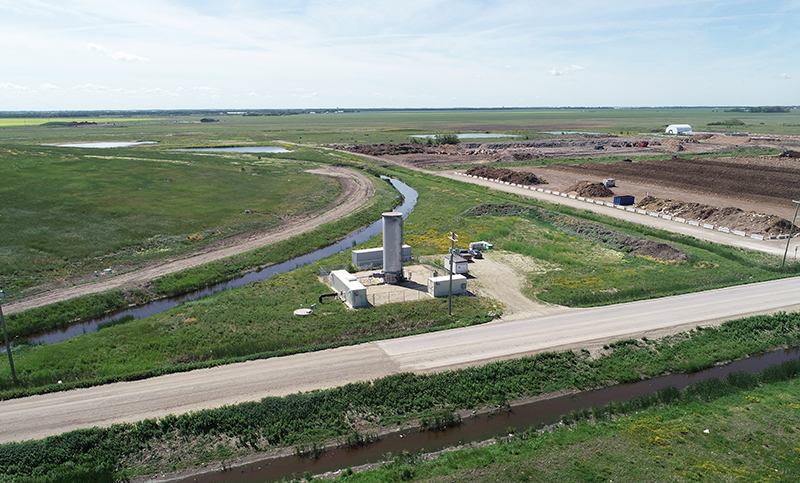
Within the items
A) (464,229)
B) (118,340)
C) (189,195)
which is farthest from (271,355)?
(189,195)

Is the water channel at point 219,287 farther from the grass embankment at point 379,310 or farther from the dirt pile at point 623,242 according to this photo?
the dirt pile at point 623,242

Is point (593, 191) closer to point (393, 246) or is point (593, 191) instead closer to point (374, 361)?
point (393, 246)

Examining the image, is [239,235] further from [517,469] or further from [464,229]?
[517,469]

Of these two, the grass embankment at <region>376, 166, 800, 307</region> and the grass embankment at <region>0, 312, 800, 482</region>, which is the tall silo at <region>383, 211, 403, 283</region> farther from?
the grass embankment at <region>0, 312, 800, 482</region>

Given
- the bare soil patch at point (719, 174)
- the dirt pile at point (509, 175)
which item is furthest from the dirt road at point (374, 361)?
the dirt pile at point (509, 175)

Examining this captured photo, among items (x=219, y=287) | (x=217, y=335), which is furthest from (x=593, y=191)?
(x=217, y=335)
